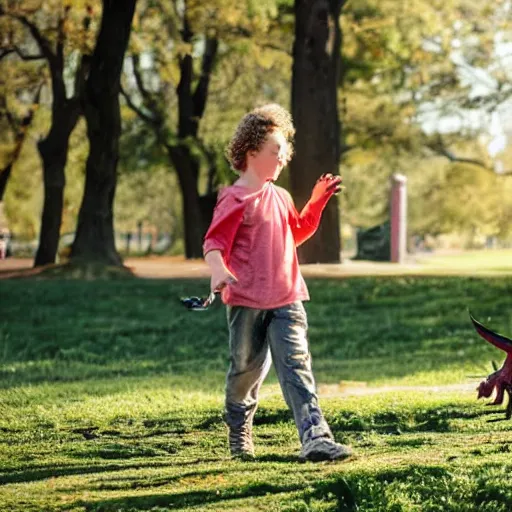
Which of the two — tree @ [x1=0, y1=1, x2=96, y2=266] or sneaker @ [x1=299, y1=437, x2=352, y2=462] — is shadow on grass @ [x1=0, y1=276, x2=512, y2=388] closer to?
sneaker @ [x1=299, y1=437, x2=352, y2=462]

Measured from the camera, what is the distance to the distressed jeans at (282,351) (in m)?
7.12

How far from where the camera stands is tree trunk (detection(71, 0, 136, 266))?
25.8 m

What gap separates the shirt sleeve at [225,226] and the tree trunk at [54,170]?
28.5 meters

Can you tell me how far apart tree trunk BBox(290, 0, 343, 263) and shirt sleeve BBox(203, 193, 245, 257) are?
16.0 metres

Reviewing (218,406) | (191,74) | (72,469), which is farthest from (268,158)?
(191,74)

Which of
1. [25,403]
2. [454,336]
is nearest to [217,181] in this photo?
[454,336]

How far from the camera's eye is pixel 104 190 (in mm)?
27016

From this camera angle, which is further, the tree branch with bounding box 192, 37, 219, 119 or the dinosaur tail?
the tree branch with bounding box 192, 37, 219, 119

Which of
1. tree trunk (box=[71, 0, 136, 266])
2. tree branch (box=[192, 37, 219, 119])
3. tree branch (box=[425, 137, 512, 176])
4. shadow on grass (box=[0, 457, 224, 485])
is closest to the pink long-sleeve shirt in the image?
shadow on grass (box=[0, 457, 224, 485])

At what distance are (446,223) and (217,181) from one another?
42142 millimetres

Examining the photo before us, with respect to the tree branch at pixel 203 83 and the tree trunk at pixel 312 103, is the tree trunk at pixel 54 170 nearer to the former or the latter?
the tree branch at pixel 203 83

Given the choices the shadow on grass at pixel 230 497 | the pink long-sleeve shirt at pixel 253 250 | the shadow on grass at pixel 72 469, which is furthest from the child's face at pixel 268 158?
the shadow on grass at pixel 230 497

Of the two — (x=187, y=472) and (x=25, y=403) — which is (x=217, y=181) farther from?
(x=187, y=472)

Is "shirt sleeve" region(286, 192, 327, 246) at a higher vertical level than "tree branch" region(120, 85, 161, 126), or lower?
lower
